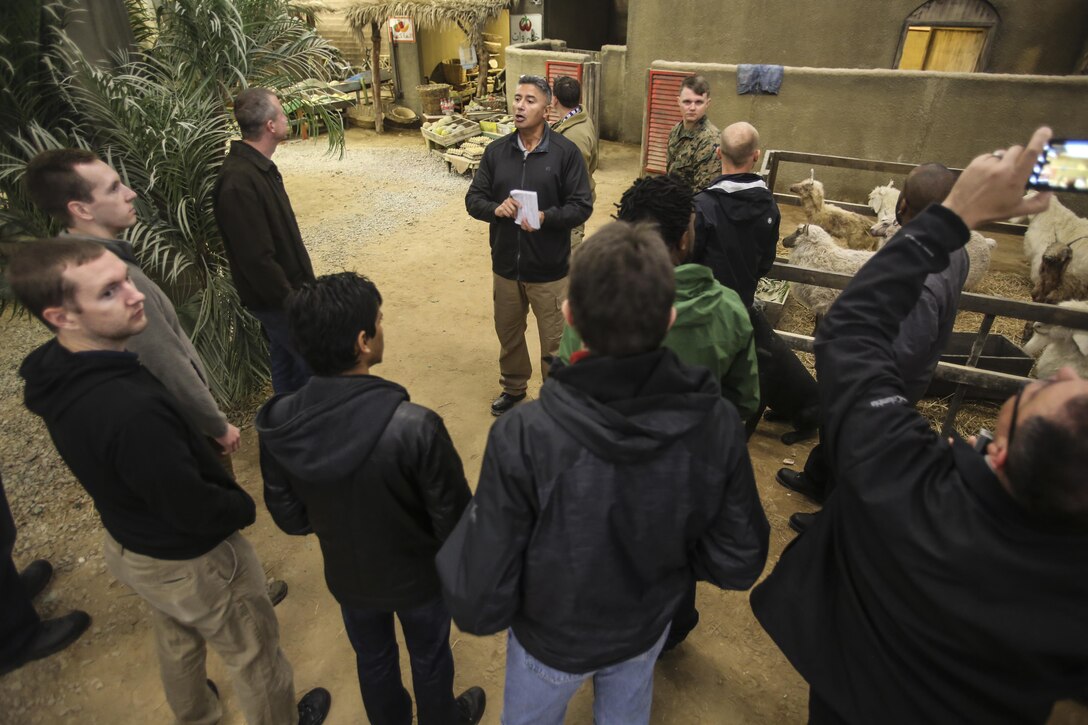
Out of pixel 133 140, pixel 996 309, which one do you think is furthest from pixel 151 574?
pixel 996 309

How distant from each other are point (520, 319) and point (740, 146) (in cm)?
195

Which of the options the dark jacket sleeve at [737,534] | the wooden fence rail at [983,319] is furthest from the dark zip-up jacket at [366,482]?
the wooden fence rail at [983,319]

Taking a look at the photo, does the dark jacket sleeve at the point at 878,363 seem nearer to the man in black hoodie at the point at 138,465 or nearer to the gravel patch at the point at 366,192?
the man in black hoodie at the point at 138,465

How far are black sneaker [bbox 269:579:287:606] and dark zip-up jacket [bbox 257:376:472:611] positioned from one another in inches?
53.3

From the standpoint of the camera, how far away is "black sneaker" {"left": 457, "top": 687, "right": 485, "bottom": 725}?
100 inches

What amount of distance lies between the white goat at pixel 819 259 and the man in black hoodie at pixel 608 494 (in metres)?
4.03

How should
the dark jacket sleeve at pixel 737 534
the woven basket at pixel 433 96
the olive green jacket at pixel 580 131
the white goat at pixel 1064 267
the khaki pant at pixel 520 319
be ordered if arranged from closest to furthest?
the dark jacket sleeve at pixel 737 534 → the khaki pant at pixel 520 319 → the white goat at pixel 1064 267 → the olive green jacket at pixel 580 131 → the woven basket at pixel 433 96

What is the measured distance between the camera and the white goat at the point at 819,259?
5094 mm

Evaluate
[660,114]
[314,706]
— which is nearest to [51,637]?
[314,706]

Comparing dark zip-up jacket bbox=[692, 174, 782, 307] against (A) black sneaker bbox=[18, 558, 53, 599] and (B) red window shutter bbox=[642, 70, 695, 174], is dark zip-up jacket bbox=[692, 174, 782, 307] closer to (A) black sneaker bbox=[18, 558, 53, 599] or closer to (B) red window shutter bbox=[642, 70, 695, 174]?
(A) black sneaker bbox=[18, 558, 53, 599]

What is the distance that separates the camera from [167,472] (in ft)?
5.91

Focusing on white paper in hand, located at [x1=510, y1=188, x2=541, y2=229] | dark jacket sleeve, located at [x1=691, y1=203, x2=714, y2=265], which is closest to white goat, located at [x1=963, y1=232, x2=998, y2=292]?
dark jacket sleeve, located at [x1=691, y1=203, x2=714, y2=265]

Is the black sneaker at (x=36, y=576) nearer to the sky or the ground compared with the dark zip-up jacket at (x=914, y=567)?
nearer to the ground

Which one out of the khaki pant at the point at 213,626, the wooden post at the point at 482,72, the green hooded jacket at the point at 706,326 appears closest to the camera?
the khaki pant at the point at 213,626
